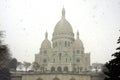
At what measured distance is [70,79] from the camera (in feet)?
Result: 266

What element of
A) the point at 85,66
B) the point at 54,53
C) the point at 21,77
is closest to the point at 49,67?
the point at 54,53

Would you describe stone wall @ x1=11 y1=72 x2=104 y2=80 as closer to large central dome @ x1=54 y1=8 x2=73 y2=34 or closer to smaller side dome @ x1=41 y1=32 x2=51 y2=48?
smaller side dome @ x1=41 y1=32 x2=51 y2=48

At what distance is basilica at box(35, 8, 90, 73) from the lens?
10543cm

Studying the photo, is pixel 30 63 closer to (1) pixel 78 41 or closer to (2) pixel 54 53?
(2) pixel 54 53

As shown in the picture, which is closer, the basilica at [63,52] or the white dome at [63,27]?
the basilica at [63,52]

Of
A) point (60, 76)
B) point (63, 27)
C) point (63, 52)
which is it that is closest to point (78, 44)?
point (63, 52)

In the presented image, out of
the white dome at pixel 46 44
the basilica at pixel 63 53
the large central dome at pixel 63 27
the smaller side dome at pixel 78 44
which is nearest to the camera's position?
the basilica at pixel 63 53

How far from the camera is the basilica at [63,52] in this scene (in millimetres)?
105425

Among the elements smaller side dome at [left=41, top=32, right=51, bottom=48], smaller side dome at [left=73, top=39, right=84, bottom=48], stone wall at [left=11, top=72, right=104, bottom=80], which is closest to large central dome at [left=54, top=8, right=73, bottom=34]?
smaller side dome at [left=41, top=32, right=51, bottom=48]

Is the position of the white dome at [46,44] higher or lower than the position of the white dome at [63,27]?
lower

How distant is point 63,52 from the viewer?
10862cm

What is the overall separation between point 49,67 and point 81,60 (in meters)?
13.0

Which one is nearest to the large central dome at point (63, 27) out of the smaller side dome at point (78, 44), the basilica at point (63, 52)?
the basilica at point (63, 52)

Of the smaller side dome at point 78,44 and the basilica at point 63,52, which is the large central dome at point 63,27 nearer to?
the basilica at point 63,52
